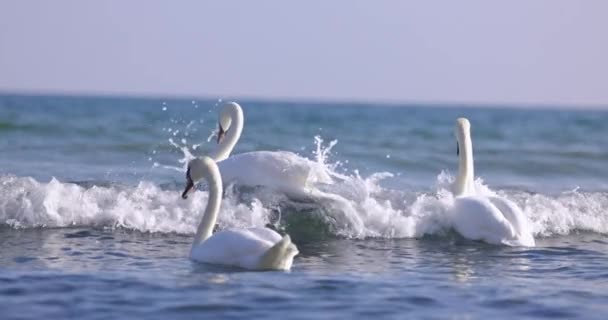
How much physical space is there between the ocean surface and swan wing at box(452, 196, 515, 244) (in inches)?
5.0

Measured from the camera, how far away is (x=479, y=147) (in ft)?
88.7

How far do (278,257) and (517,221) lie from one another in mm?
3428

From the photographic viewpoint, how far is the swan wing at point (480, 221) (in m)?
11.8

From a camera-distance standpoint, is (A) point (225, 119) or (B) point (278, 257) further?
(A) point (225, 119)

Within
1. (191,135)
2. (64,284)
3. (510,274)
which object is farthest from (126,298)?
(191,135)

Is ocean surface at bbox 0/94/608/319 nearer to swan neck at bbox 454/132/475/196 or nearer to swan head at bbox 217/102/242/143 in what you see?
swan neck at bbox 454/132/475/196

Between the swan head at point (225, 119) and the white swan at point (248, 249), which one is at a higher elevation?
the swan head at point (225, 119)

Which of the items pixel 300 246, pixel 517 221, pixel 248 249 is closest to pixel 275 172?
pixel 300 246

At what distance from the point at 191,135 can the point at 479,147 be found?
648cm

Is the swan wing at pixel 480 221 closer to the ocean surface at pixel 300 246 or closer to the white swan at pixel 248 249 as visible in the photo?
the ocean surface at pixel 300 246

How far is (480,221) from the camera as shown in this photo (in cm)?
1202

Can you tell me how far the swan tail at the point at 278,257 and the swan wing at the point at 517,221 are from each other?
3077 millimetres

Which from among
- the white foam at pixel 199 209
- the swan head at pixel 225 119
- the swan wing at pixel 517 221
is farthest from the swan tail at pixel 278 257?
the swan head at pixel 225 119

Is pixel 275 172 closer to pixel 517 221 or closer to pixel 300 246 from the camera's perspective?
pixel 300 246
